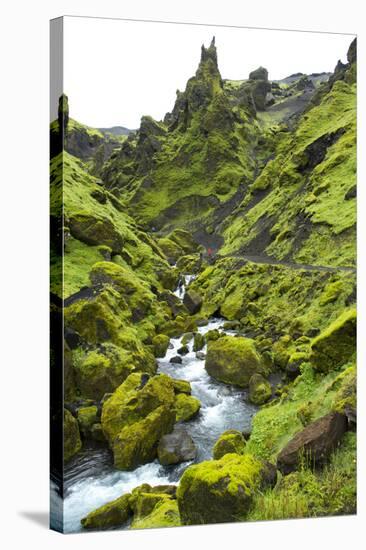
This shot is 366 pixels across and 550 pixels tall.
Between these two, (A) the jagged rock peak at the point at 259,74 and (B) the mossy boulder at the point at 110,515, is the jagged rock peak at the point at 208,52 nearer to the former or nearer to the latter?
(A) the jagged rock peak at the point at 259,74

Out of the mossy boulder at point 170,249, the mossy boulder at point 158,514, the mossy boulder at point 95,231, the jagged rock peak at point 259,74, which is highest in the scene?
the jagged rock peak at point 259,74

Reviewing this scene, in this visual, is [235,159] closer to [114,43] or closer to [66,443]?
[114,43]

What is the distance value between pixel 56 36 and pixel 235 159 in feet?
28.1

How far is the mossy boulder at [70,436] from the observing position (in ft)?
41.2

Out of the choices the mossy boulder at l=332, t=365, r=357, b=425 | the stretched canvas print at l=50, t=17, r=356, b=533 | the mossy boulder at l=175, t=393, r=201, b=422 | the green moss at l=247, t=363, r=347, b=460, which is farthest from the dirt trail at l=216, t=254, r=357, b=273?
the mossy boulder at l=175, t=393, r=201, b=422

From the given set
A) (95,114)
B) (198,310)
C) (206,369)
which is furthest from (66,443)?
(95,114)

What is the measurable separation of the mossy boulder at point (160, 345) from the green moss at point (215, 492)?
3.09 metres

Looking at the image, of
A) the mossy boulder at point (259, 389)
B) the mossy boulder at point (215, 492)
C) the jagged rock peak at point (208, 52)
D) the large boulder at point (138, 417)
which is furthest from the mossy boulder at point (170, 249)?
the mossy boulder at point (215, 492)

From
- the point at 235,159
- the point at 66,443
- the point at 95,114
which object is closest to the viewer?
the point at 66,443

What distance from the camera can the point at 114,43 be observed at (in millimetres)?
13992

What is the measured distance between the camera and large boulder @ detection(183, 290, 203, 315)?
16.9m

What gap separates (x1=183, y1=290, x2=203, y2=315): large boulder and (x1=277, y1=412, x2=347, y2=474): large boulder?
14.9 ft

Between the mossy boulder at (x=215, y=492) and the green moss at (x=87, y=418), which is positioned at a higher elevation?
the green moss at (x=87, y=418)

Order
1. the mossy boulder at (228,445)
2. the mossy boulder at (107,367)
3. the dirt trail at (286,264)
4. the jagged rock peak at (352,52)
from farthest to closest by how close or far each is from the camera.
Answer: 1. the dirt trail at (286,264)
2. the jagged rock peak at (352,52)
3. the mossy boulder at (228,445)
4. the mossy boulder at (107,367)
